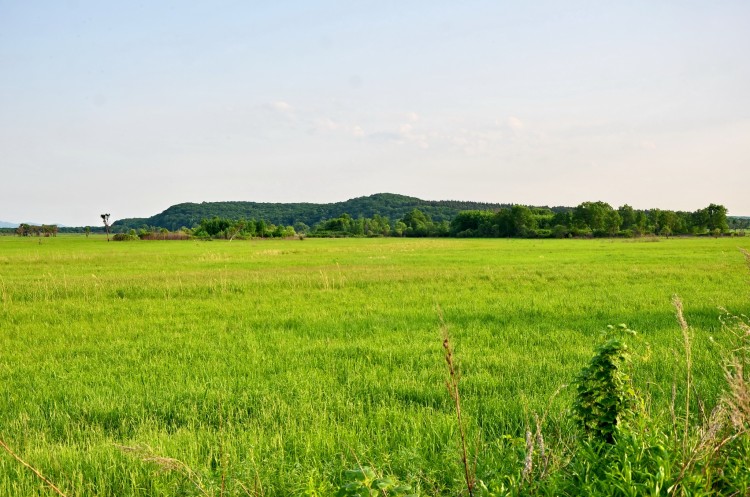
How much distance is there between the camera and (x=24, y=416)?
20.0ft

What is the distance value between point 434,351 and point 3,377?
780cm

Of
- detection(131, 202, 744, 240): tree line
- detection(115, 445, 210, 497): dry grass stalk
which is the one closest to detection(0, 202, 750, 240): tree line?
detection(131, 202, 744, 240): tree line

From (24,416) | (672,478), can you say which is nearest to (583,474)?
(672,478)

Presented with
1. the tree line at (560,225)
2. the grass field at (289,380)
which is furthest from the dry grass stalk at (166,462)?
the tree line at (560,225)

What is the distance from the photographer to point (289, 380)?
24.4ft

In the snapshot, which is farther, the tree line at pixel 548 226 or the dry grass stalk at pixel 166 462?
the tree line at pixel 548 226

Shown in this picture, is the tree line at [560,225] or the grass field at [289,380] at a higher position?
the tree line at [560,225]

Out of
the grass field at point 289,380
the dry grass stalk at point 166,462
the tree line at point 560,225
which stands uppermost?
the tree line at point 560,225

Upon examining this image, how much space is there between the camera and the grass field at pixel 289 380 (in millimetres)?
4684

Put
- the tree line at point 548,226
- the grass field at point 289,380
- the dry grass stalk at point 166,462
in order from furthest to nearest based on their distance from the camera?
1. the tree line at point 548,226
2. the grass field at point 289,380
3. the dry grass stalk at point 166,462

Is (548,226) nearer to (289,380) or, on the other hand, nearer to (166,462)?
(289,380)

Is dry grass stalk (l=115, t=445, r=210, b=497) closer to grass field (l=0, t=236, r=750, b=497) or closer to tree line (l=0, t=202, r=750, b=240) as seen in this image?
grass field (l=0, t=236, r=750, b=497)

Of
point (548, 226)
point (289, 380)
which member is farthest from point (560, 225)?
point (289, 380)

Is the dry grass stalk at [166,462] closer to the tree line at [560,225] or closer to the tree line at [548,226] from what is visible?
the tree line at [548,226]
